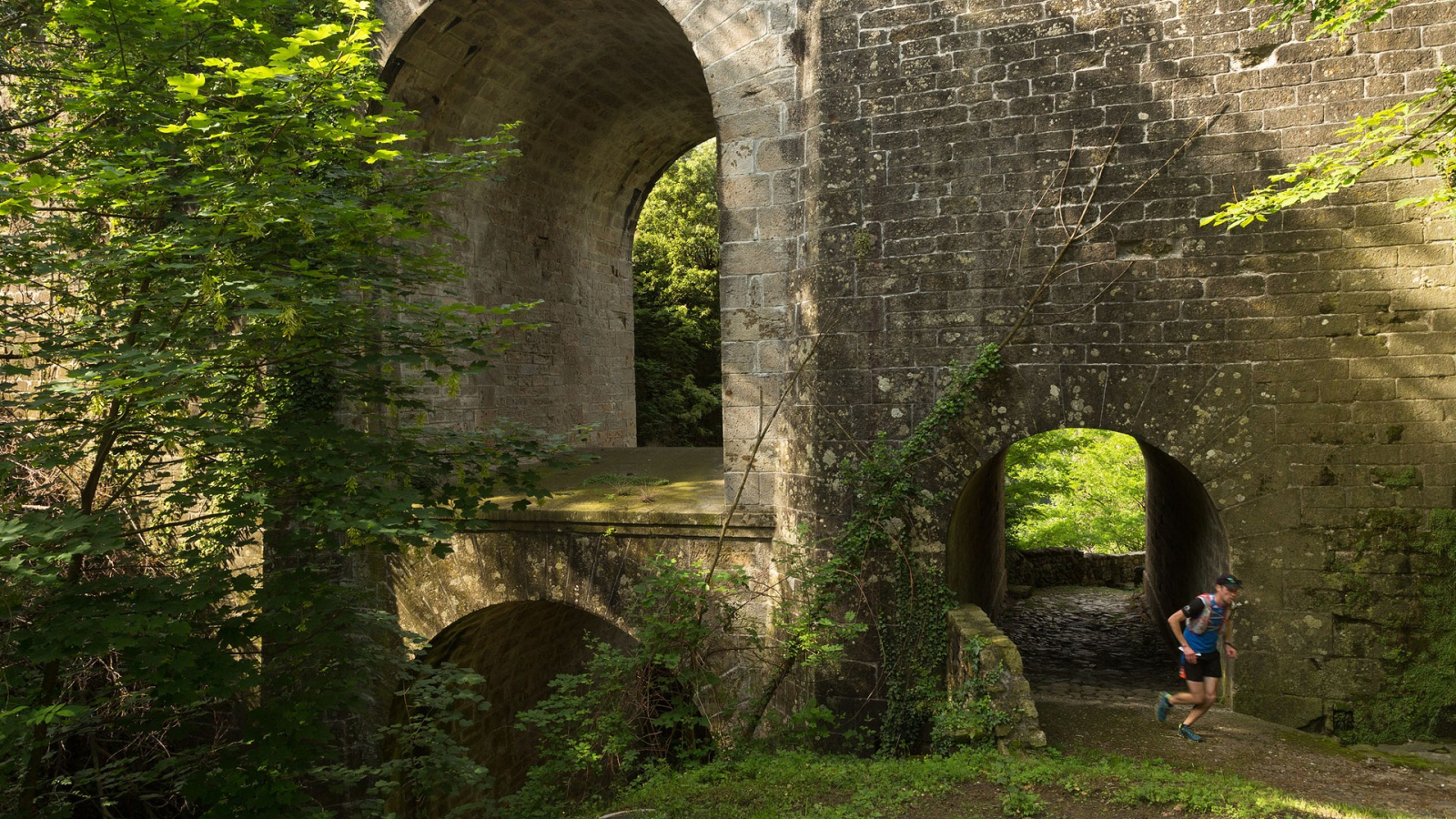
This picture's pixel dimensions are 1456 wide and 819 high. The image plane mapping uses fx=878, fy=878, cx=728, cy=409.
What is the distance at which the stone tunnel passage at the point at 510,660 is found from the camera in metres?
8.29

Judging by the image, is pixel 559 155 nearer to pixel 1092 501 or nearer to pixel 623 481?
pixel 623 481

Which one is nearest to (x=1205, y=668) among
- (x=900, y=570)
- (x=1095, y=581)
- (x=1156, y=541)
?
(x=900, y=570)

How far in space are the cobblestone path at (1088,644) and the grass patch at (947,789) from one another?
2136 millimetres

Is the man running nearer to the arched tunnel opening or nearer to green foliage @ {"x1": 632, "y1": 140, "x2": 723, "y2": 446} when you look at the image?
the arched tunnel opening

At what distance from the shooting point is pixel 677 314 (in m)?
18.3

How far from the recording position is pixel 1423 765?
4.97 m

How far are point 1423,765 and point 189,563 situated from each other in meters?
7.03

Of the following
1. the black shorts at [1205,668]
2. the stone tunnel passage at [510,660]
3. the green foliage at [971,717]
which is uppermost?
the black shorts at [1205,668]

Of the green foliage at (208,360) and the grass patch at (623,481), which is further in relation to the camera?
the grass patch at (623,481)

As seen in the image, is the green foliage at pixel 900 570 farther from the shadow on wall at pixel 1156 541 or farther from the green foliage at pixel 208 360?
the green foliage at pixel 208 360

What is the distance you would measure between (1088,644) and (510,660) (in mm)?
5936

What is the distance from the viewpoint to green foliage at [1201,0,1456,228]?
430cm

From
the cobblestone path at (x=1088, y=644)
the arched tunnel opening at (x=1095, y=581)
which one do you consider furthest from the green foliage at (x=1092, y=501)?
the cobblestone path at (x=1088, y=644)

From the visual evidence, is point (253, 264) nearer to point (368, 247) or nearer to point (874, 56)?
point (368, 247)
